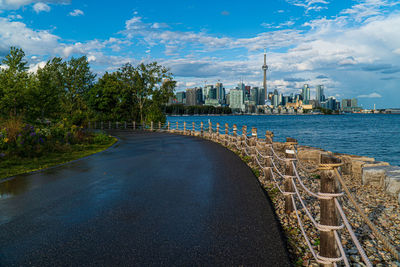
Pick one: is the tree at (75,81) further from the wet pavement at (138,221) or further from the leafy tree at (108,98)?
the wet pavement at (138,221)

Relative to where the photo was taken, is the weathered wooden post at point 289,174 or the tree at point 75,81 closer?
the weathered wooden post at point 289,174

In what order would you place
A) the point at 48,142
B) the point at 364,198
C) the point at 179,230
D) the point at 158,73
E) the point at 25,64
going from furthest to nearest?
the point at 158,73, the point at 25,64, the point at 48,142, the point at 364,198, the point at 179,230

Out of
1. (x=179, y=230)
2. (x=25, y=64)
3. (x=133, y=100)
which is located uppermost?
(x=25, y=64)

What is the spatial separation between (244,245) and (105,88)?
4969 centimetres

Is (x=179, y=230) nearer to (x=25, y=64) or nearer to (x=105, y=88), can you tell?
(x=25, y=64)

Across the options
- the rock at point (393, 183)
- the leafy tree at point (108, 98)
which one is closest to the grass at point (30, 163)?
the rock at point (393, 183)

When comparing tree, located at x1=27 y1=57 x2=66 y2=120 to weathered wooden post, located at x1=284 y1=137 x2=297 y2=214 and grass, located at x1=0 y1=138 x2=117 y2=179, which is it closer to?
grass, located at x1=0 y1=138 x2=117 y2=179

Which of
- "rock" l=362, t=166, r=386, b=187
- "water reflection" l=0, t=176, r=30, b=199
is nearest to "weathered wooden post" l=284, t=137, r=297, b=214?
"rock" l=362, t=166, r=386, b=187

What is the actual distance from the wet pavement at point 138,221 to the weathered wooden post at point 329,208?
2.35 ft

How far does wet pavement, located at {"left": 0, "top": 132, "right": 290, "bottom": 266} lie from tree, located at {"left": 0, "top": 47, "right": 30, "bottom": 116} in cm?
2503

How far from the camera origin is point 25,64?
37125 mm

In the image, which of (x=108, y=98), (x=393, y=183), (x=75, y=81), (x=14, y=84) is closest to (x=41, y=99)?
(x=14, y=84)

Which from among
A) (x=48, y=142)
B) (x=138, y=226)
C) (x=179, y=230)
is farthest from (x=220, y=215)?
(x=48, y=142)

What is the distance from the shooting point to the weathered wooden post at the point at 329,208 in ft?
11.5
